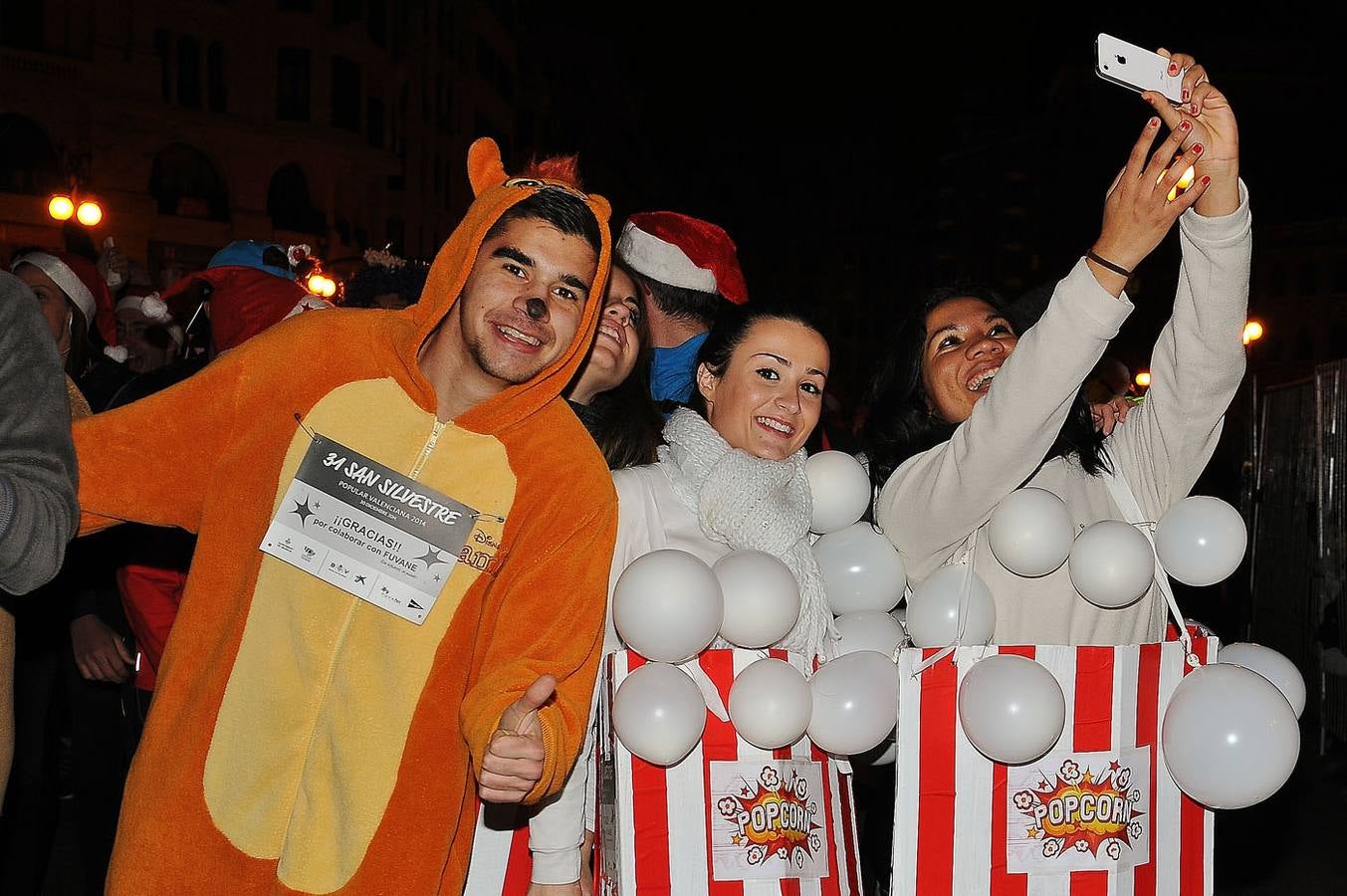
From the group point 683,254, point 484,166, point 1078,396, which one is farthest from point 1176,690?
point 683,254

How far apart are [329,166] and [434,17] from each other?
27.1ft

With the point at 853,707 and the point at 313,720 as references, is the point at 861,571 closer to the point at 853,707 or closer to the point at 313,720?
the point at 853,707

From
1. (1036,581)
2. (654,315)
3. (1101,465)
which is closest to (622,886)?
(1036,581)

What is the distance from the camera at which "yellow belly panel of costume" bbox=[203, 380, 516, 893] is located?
243 cm

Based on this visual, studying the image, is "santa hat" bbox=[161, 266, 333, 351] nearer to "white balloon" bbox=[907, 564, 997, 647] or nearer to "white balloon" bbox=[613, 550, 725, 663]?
"white balloon" bbox=[613, 550, 725, 663]

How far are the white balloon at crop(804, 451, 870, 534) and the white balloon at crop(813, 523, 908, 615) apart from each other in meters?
0.05

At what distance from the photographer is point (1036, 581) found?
3094mm

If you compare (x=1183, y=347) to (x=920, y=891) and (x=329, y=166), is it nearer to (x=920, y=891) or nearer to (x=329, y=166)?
(x=920, y=891)

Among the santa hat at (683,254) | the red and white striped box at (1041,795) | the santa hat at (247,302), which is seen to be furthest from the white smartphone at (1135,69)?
the santa hat at (247,302)

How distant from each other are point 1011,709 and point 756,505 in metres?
0.82

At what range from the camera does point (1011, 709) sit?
2.60 meters

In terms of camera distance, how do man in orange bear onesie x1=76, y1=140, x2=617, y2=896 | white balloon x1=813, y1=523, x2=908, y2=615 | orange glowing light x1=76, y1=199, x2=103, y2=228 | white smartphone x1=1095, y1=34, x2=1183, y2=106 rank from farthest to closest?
orange glowing light x1=76, y1=199, x2=103, y2=228 → white balloon x1=813, y1=523, x2=908, y2=615 → white smartphone x1=1095, y1=34, x2=1183, y2=106 → man in orange bear onesie x1=76, y1=140, x2=617, y2=896

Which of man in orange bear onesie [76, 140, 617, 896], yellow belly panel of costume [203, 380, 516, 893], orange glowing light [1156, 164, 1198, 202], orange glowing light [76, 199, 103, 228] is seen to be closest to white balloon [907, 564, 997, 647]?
man in orange bear onesie [76, 140, 617, 896]

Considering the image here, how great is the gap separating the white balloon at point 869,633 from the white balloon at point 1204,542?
2.36 feet
